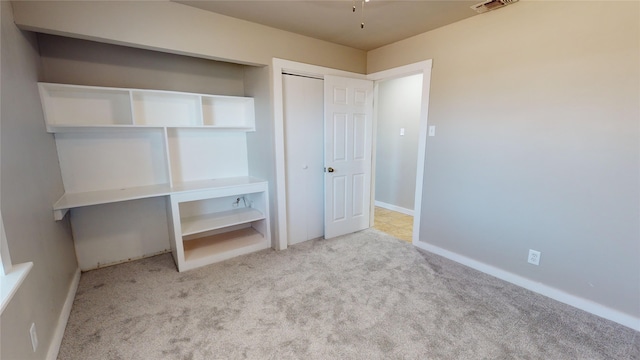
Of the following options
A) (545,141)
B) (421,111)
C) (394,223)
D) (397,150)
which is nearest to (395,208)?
(394,223)

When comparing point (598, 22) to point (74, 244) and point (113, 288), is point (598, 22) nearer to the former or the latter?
point (113, 288)

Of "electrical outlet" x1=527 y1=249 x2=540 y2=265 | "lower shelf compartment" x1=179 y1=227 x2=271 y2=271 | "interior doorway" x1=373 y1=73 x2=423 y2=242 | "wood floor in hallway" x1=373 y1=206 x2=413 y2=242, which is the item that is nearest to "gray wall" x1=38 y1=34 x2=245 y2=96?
"lower shelf compartment" x1=179 y1=227 x2=271 y2=271

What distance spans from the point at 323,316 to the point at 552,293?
185 cm

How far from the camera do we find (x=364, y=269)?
262 cm

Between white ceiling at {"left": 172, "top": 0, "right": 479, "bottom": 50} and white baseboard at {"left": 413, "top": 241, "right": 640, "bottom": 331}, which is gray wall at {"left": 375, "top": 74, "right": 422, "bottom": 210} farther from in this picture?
white baseboard at {"left": 413, "top": 241, "right": 640, "bottom": 331}

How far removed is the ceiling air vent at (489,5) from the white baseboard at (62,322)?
12.1 feet

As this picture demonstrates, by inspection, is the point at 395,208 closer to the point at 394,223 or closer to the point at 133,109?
the point at 394,223

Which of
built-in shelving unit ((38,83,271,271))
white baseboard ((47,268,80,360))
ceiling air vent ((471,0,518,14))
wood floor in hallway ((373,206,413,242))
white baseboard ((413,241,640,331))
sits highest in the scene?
ceiling air vent ((471,0,518,14))

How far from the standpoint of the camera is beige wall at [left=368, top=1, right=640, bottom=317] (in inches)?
70.8

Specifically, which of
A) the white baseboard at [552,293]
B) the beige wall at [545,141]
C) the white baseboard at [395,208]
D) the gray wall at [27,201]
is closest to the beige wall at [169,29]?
the gray wall at [27,201]

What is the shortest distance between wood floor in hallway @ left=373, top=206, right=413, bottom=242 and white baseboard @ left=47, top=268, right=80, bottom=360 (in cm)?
316

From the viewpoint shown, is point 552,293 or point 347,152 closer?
point 552,293

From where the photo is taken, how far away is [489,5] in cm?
217

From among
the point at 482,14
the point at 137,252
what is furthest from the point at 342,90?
the point at 137,252
